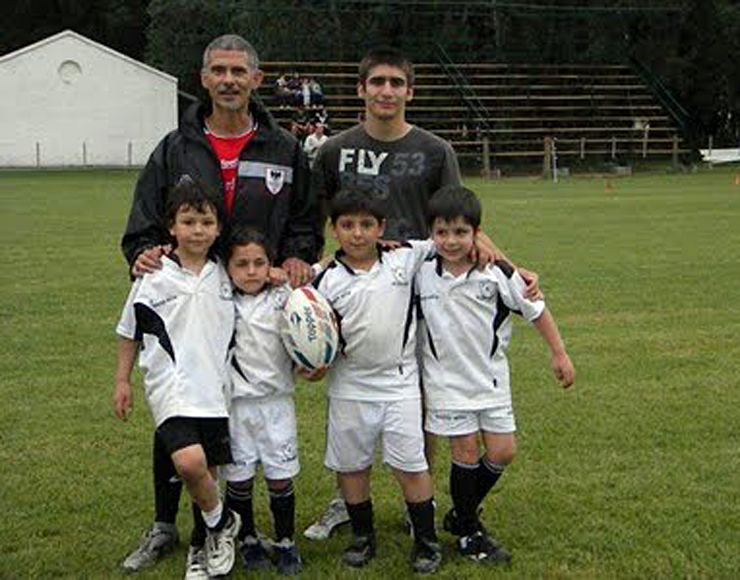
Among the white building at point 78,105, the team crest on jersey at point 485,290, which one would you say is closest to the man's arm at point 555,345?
the team crest on jersey at point 485,290

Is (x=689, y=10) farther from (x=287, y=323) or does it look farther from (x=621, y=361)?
(x=287, y=323)

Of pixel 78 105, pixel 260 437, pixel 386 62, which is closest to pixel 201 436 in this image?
pixel 260 437

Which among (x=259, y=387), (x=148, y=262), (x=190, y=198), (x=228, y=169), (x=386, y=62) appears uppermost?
(x=386, y=62)

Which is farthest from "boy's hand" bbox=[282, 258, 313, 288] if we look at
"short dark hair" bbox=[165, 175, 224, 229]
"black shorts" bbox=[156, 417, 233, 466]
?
"black shorts" bbox=[156, 417, 233, 466]

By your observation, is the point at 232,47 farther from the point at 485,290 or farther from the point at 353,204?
the point at 485,290

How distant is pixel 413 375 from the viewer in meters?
4.14

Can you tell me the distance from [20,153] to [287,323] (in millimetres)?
36426

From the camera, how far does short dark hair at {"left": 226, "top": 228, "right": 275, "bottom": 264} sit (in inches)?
159

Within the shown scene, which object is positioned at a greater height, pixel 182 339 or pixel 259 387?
pixel 182 339

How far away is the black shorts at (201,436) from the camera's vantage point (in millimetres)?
3848

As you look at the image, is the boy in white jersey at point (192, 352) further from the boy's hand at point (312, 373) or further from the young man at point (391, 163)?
the young man at point (391, 163)

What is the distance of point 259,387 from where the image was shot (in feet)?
13.1

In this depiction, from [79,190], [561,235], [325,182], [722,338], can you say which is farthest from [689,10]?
[325,182]

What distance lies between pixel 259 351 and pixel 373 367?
419mm
